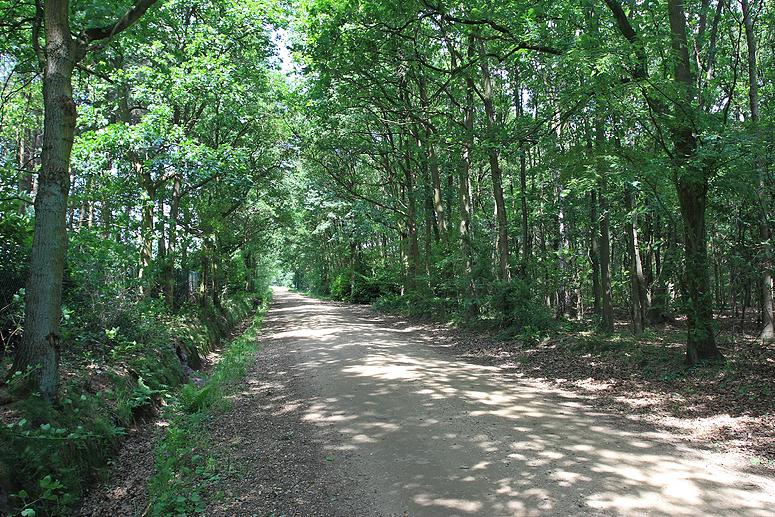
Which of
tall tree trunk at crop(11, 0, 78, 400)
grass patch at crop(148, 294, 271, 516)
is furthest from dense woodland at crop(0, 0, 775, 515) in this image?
grass patch at crop(148, 294, 271, 516)

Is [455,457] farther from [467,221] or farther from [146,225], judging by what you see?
[467,221]

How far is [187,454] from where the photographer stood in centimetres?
538

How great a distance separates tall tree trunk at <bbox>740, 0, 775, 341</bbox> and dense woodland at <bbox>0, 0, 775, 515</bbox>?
63 mm

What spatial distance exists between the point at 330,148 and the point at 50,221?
18.0m

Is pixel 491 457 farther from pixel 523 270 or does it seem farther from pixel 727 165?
pixel 523 270

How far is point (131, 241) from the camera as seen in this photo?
36.2ft

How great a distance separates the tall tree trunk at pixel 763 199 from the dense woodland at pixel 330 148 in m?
0.06

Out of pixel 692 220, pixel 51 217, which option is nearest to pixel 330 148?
pixel 692 220

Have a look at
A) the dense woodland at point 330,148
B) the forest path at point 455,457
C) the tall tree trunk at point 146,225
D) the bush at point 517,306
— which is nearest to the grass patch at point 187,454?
the forest path at point 455,457

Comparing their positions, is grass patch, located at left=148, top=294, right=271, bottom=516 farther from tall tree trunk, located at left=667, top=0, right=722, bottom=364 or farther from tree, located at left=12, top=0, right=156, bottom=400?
tall tree trunk, located at left=667, top=0, right=722, bottom=364

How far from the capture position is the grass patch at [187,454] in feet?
13.9

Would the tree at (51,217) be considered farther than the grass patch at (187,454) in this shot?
Yes

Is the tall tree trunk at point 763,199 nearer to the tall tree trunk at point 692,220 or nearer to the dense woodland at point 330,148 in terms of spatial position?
the dense woodland at point 330,148

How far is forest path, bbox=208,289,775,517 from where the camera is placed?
3988 millimetres
